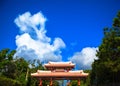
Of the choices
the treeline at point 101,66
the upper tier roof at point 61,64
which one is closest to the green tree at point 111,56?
the treeline at point 101,66

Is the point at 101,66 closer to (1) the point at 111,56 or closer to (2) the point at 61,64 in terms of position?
(1) the point at 111,56

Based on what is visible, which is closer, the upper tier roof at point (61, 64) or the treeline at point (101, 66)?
the treeline at point (101, 66)

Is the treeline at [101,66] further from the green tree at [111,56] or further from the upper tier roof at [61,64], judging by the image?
the upper tier roof at [61,64]

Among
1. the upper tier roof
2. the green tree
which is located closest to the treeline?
the green tree

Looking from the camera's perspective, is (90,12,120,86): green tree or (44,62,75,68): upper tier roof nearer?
(90,12,120,86): green tree

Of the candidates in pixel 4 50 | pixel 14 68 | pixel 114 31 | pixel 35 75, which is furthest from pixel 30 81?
pixel 114 31

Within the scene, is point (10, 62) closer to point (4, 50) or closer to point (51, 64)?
point (4, 50)

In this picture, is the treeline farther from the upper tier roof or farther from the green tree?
the upper tier roof

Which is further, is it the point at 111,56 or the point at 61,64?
the point at 61,64

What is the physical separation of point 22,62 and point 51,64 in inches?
678

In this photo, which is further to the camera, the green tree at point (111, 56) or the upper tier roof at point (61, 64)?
the upper tier roof at point (61, 64)

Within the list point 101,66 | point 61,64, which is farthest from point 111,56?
point 61,64

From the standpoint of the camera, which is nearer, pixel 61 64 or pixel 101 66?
pixel 101 66

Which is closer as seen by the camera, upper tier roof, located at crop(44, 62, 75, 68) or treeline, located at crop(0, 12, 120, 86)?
treeline, located at crop(0, 12, 120, 86)
